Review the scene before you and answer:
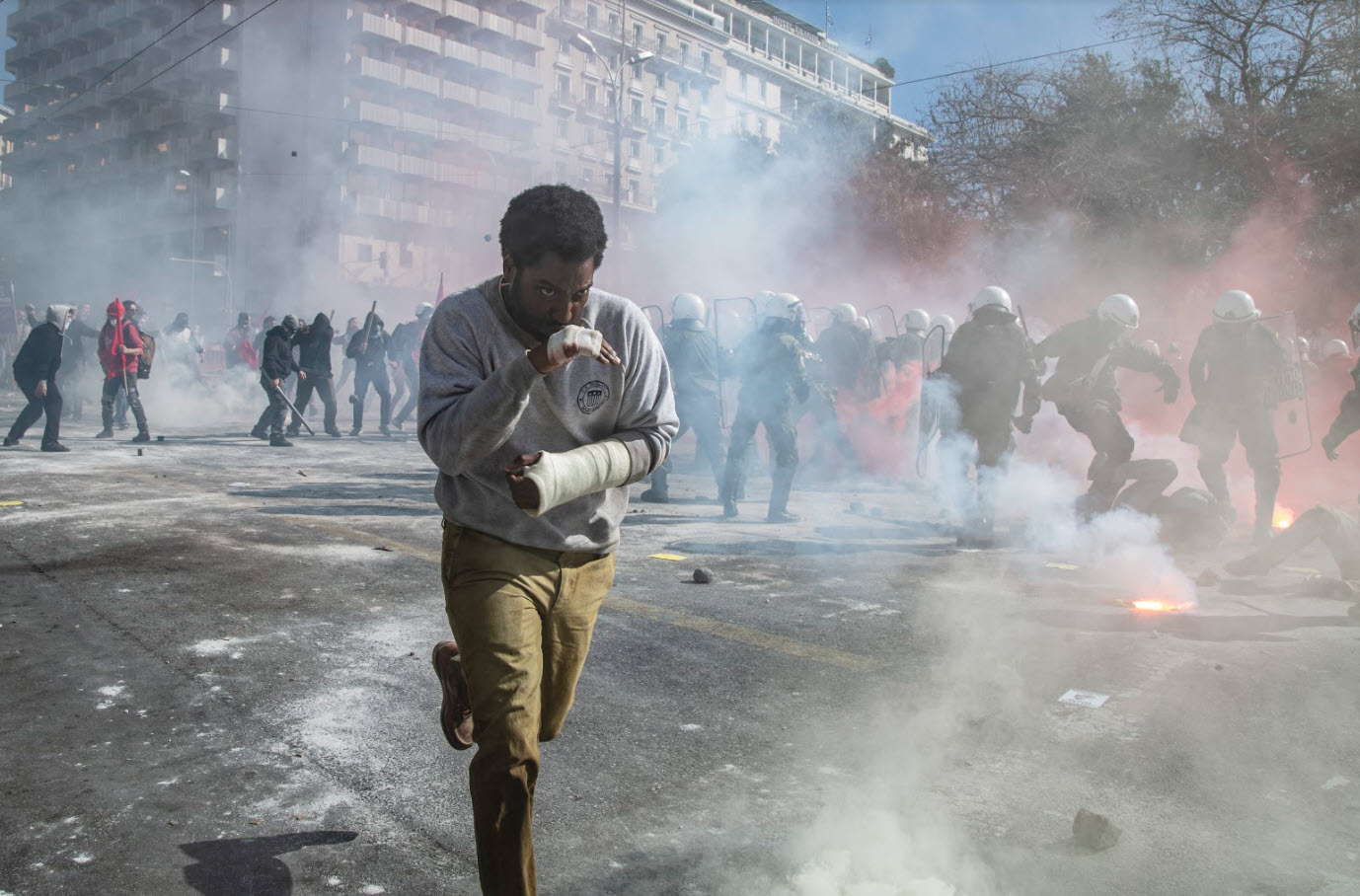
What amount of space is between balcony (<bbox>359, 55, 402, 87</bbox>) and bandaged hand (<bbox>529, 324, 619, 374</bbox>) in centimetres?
3929

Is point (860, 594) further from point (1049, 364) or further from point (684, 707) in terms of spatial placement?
point (1049, 364)

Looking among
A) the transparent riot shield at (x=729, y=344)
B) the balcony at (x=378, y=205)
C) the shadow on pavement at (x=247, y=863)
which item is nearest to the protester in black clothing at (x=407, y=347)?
the transparent riot shield at (x=729, y=344)

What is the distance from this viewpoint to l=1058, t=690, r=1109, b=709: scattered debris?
3.67 meters

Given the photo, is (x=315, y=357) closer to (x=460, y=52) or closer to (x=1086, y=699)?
(x=1086, y=699)

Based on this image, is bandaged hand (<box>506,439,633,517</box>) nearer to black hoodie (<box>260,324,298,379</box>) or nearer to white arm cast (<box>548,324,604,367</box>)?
white arm cast (<box>548,324,604,367</box>)

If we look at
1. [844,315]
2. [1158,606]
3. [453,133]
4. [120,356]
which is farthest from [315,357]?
[453,133]

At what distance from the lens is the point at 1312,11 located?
15.3 m

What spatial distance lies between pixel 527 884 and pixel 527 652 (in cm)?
43

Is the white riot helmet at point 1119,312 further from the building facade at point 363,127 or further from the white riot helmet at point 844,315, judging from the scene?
the building facade at point 363,127

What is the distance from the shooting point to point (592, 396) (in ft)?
7.10

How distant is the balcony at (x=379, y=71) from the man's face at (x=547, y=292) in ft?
128

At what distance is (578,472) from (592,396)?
273 mm

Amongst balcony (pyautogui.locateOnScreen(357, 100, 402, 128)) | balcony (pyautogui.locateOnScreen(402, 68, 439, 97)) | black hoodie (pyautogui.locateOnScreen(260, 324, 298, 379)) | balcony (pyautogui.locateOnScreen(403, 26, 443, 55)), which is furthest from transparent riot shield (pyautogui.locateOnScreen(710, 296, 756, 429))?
balcony (pyautogui.locateOnScreen(403, 26, 443, 55))

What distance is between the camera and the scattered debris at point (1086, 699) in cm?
367
